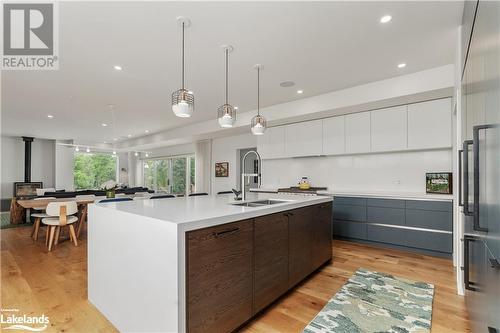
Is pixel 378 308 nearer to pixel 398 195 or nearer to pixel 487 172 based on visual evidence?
pixel 487 172

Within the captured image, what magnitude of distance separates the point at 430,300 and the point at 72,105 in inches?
256

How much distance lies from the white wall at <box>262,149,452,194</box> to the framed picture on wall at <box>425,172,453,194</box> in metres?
0.16

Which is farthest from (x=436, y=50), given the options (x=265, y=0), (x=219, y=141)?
(x=219, y=141)

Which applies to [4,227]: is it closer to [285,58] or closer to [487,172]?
[285,58]

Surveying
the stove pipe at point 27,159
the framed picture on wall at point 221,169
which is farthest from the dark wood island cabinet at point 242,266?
the stove pipe at point 27,159

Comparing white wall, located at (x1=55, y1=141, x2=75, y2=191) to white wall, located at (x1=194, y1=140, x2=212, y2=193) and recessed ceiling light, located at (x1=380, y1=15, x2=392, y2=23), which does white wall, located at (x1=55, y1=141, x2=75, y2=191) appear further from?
recessed ceiling light, located at (x1=380, y1=15, x2=392, y2=23)

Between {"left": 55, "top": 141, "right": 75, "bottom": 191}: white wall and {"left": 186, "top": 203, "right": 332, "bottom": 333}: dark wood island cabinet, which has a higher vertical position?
{"left": 55, "top": 141, "right": 75, "bottom": 191}: white wall

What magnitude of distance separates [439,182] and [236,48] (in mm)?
3545

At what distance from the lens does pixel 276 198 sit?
2902 millimetres

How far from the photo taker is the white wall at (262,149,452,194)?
394 cm

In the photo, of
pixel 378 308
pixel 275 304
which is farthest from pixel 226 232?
pixel 378 308

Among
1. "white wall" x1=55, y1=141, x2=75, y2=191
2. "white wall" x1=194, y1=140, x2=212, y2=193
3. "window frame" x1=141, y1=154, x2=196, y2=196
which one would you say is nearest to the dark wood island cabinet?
"white wall" x1=194, y1=140, x2=212, y2=193

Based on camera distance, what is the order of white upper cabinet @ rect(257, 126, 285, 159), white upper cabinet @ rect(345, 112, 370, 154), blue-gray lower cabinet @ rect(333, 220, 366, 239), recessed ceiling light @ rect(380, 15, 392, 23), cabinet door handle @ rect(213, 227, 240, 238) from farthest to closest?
white upper cabinet @ rect(257, 126, 285, 159)
white upper cabinet @ rect(345, 112, 370, 154)
blue-gray lower cabinet @ rect(333, 220, 366, 239)
recessed ceiling light @ rect(380, 15, 392, 23)
cabinet door handle @ rect(213, 227, 240, 238)

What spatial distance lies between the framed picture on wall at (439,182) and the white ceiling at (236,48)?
5.31 feet
